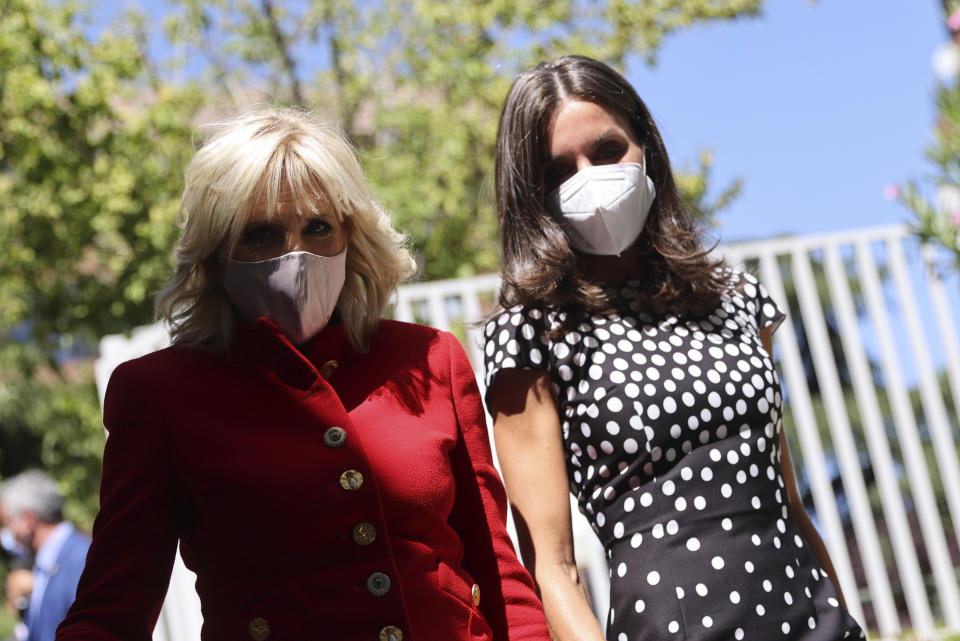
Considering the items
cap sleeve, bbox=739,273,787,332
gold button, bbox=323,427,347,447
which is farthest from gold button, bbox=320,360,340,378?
cap sleeve, bbox=739,273,787,332

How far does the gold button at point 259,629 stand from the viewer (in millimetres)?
2012

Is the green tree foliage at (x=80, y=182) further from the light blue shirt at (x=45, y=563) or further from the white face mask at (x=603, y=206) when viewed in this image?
the white face mask at (x=603, y=206)

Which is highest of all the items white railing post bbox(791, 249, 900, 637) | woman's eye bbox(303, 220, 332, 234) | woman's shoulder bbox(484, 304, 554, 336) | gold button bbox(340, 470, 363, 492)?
woman's eye bbox(303, 220, 332, 234)

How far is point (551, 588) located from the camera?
2.34 metres

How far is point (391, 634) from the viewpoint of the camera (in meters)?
2.05

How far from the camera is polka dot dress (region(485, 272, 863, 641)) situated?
2.30 metres

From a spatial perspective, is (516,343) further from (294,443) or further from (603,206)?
(294,443)

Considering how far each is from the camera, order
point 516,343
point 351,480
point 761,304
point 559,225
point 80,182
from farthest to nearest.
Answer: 1. point 80,182
2. point 761,304
3. point 559,225
4. point 516,343
5. point 351,480

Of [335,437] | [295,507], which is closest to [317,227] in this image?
[335,437]

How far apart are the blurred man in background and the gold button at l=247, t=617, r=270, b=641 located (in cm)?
370

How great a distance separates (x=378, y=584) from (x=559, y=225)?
98 cm

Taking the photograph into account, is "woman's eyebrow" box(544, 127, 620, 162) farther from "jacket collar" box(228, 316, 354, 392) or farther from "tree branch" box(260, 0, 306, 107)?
"tree branch" box(260, 0, 306, 107)

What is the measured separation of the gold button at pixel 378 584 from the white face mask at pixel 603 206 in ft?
3.18

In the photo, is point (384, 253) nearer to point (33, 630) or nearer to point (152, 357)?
point (152, 357)
